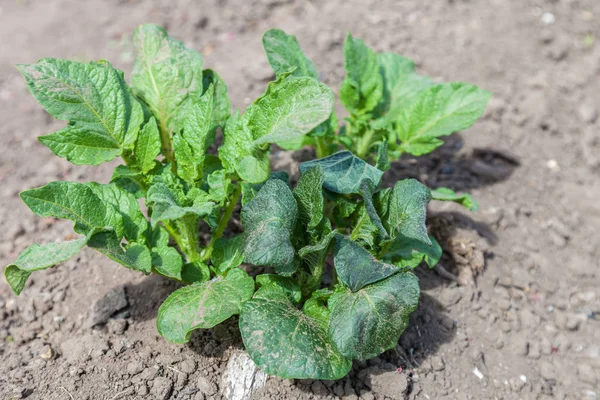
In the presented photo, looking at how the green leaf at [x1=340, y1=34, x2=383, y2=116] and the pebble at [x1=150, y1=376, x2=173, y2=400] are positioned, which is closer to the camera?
the pebble at [x1=150, y1=376, x2=173, y2=400]

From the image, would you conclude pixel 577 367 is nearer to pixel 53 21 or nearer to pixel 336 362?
A: pixel 336 362

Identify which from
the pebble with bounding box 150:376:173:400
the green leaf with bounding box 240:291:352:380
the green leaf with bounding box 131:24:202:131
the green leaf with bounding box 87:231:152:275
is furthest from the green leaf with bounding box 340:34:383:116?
the pebble with bounding box 150:376:173:400

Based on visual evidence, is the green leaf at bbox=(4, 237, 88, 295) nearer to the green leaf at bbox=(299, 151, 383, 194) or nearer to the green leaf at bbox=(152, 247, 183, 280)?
Result: the green leaf at bbox=(152, 247, 183, 280)

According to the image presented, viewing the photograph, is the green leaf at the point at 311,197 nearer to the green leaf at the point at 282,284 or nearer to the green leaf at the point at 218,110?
the green leaf at the point at 282,284

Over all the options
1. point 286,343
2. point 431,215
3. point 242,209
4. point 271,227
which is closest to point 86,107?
point 242,209

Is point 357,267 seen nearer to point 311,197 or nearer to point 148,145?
point 311,197

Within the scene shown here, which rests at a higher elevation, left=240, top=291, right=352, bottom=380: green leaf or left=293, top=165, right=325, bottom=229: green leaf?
left=293, top=165, right=325, bottom=229: green leaf

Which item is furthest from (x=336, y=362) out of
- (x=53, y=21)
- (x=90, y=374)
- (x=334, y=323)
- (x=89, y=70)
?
(x=53, y=21)
